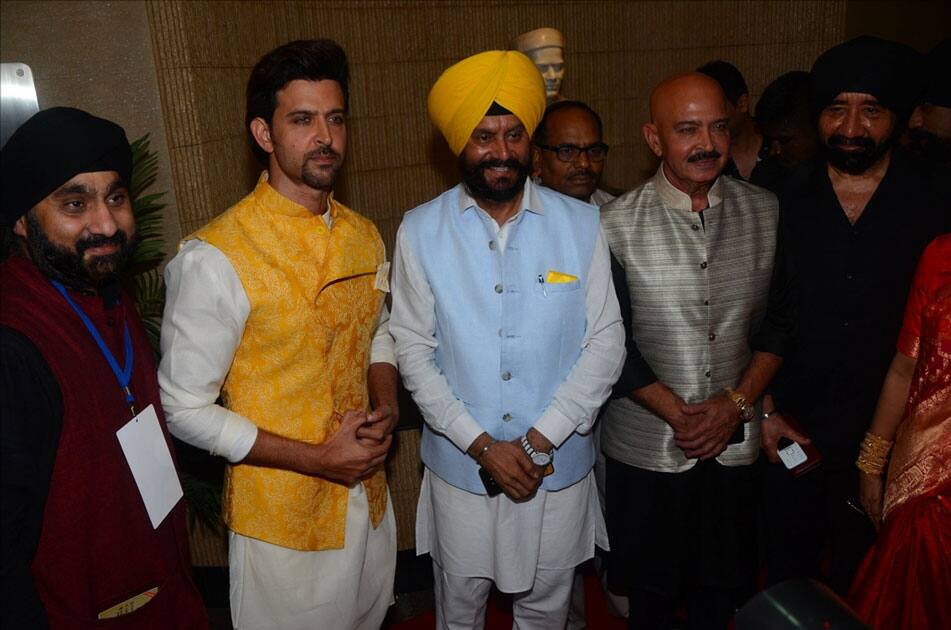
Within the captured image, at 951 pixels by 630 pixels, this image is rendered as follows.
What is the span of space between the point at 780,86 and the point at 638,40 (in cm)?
111

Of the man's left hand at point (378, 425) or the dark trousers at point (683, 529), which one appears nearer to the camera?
the man's left hand at point (378, 425)

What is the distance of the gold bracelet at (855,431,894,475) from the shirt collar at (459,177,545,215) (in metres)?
1.23

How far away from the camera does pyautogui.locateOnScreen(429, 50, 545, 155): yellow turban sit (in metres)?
2.22

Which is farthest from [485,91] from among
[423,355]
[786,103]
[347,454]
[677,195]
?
[786,103]

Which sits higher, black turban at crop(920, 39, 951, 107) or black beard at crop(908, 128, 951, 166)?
black turban at crop(920, 39, 951, 107)

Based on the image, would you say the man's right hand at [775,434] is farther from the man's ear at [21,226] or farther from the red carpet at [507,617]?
the man's ear at [21,226]

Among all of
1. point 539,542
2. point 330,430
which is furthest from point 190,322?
point 539,542

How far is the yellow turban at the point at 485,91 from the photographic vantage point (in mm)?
2219

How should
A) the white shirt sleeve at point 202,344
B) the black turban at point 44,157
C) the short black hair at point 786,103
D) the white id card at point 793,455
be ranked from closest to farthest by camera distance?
the black turban at point 44,157
the white shirt sleeve at point 202,344
the white id card at point 793,455
the short black hair at point 786,103

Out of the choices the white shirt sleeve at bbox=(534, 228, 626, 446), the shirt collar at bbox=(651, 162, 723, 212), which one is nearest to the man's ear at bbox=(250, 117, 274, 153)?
the white shirt sleeve at bbox=(534, 228, 626, 446)

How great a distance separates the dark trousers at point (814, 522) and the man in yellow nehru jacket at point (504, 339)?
0.83 m

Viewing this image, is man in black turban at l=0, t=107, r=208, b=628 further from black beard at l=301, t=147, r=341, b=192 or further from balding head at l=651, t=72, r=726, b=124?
balding head at l=651, t=72, r=726, b=124

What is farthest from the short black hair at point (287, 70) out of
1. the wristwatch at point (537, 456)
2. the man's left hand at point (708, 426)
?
the man's left hand at point (708, 426)

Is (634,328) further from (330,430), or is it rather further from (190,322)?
(190,322)
